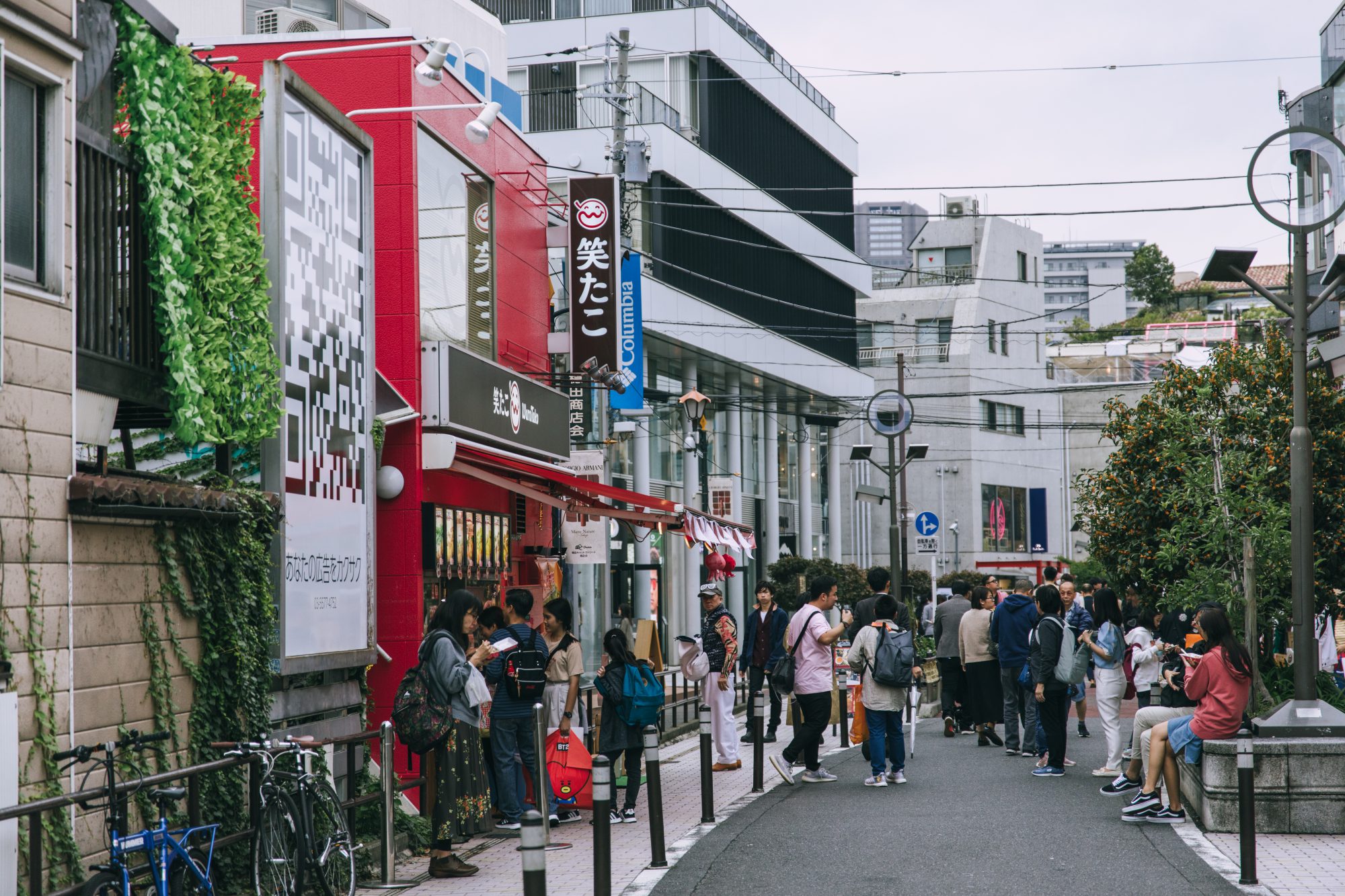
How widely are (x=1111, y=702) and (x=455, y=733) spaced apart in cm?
717

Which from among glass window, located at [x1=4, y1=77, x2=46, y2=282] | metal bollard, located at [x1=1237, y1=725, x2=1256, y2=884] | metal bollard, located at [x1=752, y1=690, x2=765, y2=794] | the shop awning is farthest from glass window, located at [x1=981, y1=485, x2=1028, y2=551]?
glass window, located at [x1=4, y1=77, x2=46, y2=282]

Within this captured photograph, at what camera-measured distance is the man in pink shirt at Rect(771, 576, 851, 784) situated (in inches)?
559

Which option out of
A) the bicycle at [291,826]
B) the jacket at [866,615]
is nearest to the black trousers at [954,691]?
the jacket at [866,615]

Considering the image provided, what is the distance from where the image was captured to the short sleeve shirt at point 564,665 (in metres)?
12.5

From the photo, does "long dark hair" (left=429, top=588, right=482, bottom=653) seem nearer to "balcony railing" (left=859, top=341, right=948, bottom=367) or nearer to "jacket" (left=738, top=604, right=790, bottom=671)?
"jacket" (left=738, top=604, right=790, bottom=671)

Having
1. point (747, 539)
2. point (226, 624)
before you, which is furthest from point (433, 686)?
point (747, 539)

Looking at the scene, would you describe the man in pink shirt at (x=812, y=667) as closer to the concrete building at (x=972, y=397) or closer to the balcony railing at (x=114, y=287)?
the balcony railing at (x=114, y=287)

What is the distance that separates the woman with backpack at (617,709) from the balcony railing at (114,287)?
4.86 m

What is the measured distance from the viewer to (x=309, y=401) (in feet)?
34.8

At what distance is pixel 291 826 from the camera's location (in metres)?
8.23

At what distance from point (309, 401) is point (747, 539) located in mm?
10282

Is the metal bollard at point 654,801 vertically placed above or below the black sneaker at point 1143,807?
above

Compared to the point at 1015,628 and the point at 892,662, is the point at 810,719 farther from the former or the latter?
the point at 1015,628

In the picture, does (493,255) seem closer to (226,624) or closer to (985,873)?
(226,624)
